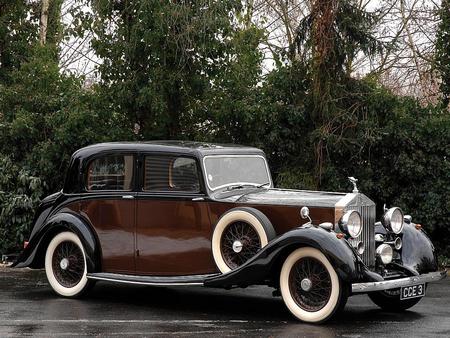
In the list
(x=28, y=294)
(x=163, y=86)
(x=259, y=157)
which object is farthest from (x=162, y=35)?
(x=28, y=294)

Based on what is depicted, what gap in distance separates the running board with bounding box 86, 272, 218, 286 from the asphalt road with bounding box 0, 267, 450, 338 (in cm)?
29

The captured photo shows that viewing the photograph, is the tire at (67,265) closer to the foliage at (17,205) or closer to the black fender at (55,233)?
the black fender at (55,233)

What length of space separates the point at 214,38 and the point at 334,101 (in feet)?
7.43

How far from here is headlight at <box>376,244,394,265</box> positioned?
7883mm

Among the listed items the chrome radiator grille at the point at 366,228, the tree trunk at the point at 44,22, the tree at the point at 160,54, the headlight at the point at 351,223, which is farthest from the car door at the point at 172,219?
the tree trunk at the point at 44,22

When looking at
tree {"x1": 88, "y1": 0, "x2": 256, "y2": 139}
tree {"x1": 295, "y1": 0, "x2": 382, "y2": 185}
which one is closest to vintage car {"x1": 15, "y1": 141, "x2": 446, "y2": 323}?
tree {"x1": 295, "y1": 0, "x2": 382, "y2": 185}

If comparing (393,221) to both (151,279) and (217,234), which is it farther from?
(151,279)

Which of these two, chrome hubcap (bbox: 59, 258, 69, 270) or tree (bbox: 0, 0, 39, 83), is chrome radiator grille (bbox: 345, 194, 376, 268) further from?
tree (bbox: 0, 0, 39, 83)

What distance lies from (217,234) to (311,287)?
1149mm

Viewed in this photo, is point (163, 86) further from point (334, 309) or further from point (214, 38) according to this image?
point (334, 309)

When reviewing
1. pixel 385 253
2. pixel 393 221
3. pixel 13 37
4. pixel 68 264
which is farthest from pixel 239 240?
pixel 13 37

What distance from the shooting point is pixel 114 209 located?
8.82 m

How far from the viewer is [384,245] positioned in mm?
7922

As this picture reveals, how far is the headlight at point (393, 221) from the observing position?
27.2ft
